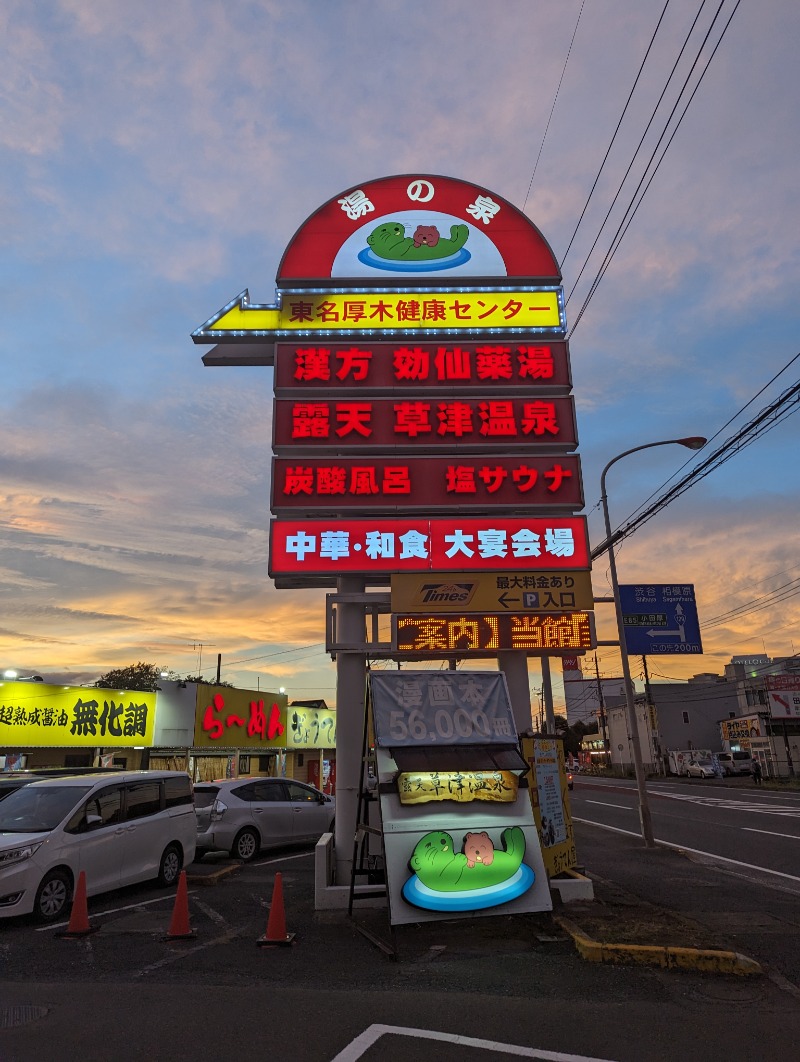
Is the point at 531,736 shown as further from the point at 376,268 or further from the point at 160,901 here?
the point at 376,268

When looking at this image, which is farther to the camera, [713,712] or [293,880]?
[713,712]

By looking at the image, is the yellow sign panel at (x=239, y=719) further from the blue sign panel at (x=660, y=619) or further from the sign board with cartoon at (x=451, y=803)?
the sign board with cartoon at (x=451, y=803)

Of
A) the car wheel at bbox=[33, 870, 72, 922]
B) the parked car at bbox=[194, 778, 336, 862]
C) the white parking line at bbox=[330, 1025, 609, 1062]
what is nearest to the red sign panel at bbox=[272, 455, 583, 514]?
the car wheel at bbox=[33, 870, 72, 922]

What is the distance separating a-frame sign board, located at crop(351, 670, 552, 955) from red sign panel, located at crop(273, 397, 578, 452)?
472 cm

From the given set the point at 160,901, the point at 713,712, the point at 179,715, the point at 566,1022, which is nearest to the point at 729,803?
the point at 179,715

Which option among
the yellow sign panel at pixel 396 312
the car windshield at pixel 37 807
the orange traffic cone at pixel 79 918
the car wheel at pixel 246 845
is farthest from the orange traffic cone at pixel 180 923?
the yellow sign panel at pixel 396 312

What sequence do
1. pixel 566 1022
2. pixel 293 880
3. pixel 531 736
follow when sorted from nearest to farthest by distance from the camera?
pixel 566 1022 → pixel 531 736 → pixel 293 880

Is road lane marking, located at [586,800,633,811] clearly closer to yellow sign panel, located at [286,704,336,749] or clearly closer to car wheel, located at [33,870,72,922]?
yellow sign panel, located at [286,704,336,749]

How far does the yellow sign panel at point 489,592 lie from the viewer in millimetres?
11031

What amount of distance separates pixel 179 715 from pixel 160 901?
60.0 feet

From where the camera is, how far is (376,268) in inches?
543

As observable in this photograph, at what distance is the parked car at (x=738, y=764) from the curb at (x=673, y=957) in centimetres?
5770

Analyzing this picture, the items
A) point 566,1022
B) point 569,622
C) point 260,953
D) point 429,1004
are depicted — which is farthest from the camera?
point 569,622

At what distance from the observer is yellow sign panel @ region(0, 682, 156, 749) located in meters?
23.0
